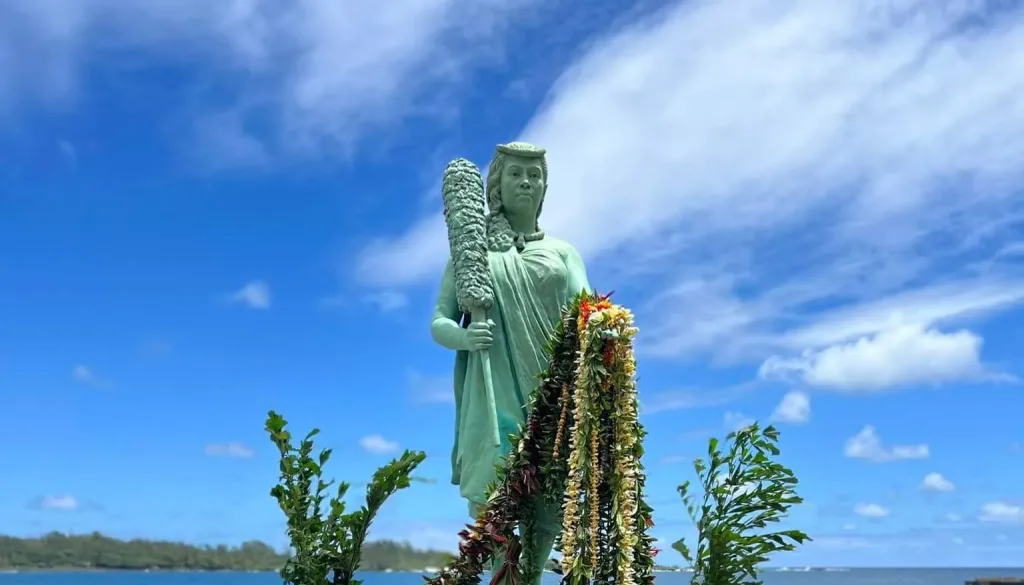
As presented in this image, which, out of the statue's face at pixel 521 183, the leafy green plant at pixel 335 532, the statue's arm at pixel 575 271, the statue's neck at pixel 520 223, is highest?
the statue's face at pixel 521 183

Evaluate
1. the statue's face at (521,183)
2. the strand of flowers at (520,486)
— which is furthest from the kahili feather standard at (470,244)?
the strand of flowers at (520,486)

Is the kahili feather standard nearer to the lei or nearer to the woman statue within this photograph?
the woman statue

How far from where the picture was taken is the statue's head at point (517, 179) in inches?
303

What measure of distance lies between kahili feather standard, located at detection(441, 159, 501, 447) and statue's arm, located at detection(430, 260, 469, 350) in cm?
16

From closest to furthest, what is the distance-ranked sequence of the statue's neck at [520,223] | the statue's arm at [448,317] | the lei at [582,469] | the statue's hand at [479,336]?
the lei at [582,469] < the statue's hand at [479,336] < the statue's arm at [448,317] < the statue's neck at [520,223]

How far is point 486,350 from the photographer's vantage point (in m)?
7.22

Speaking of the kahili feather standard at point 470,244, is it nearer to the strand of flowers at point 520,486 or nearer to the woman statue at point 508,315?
the woman statue at point 508,315

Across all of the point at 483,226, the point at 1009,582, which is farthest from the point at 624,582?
the point at 1009,582

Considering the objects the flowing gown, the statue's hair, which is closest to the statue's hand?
the flowing gown

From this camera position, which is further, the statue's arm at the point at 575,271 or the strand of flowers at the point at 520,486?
the statue's arm at the point at 575,271

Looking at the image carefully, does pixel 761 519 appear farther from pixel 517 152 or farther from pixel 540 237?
pixel 517 152

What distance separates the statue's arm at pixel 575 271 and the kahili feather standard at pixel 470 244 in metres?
0.64

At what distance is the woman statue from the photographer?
7223mm

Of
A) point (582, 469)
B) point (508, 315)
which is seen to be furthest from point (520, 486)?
point (508, 315)
